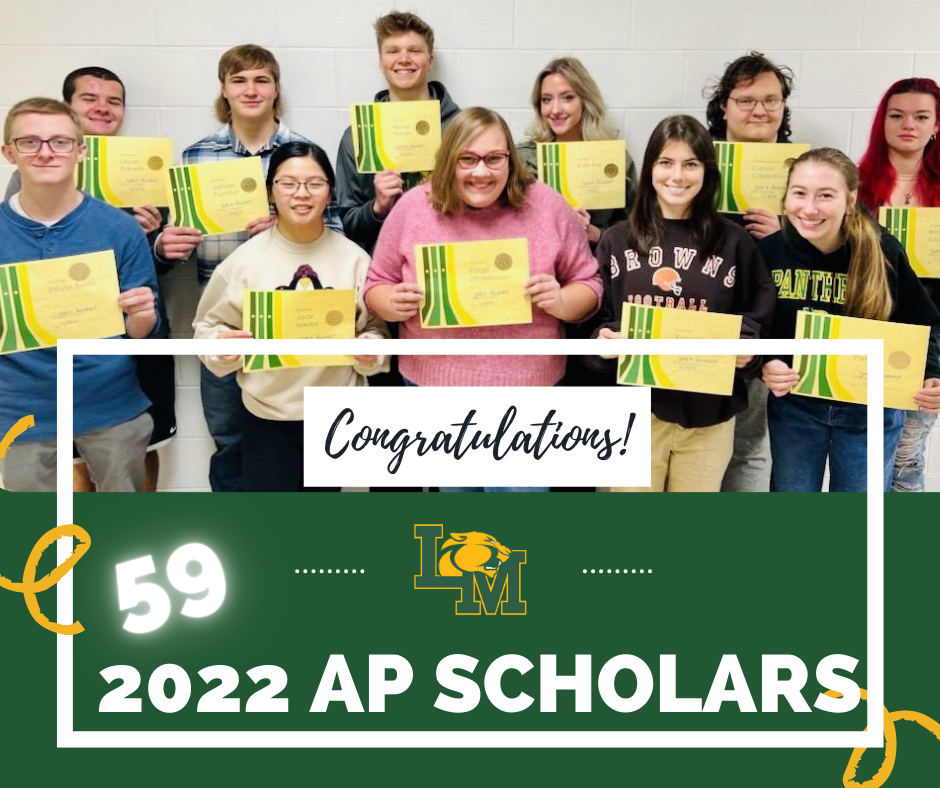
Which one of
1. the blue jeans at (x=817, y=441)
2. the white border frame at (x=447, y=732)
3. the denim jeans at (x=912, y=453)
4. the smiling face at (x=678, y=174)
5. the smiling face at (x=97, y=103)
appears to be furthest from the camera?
the denim jeans at (x=912, y=453)

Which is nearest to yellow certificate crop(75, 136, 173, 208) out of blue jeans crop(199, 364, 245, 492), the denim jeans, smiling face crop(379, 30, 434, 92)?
blue jeans crop(199, 364, 245, 492)

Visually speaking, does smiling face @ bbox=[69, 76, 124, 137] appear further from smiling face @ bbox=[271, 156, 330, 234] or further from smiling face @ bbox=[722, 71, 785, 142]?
smiling face @ bbox=[722, 71, 785, 142]

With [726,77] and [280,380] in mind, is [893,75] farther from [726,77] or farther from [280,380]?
[280,380]

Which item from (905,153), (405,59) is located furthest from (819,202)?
(405,59)

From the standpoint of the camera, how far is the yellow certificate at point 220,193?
2.46 metres

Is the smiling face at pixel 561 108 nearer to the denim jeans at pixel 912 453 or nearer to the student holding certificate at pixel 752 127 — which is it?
the student holding certificate at pixel 752 127

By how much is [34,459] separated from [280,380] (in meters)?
0.68

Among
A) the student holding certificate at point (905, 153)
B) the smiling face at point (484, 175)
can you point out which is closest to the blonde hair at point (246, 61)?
the smiling face at point (484, 175)

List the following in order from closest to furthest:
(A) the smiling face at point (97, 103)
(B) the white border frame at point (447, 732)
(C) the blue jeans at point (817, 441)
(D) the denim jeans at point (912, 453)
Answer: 1. (B) the white border frame at point (447, 732)
2. (C) the blue jeans at point (817, 441)
3. (A) the smiling face at point (97, 103)
4. (D) the denim jeans at point (912, 453)

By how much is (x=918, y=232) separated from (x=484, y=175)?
1204 millimetres

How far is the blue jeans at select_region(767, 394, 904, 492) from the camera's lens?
241 cm

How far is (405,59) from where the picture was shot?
2486 millimetres

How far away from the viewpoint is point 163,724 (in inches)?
84.9

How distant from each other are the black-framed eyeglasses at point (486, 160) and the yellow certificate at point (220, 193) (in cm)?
57
